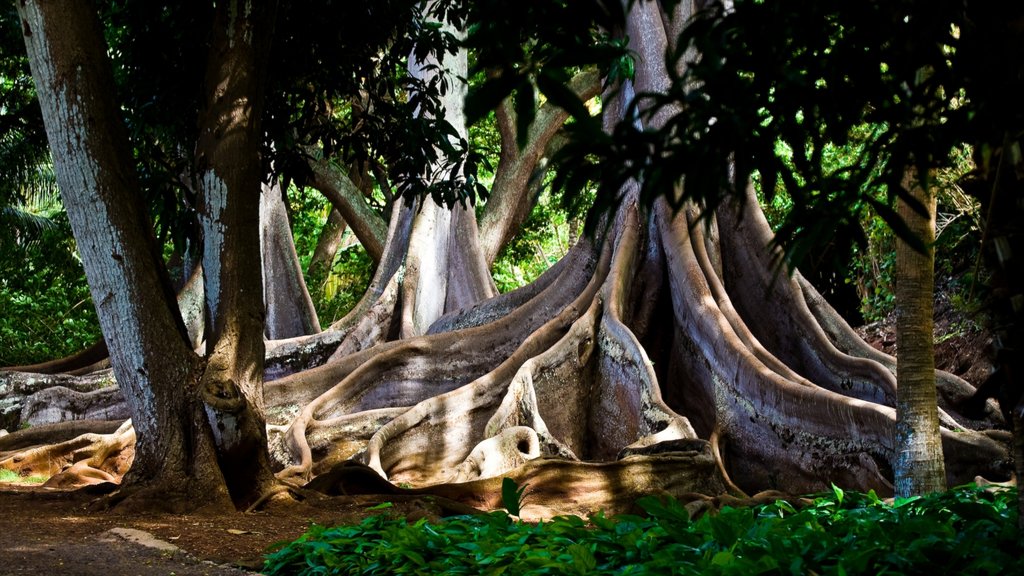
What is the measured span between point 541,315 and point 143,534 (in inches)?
232

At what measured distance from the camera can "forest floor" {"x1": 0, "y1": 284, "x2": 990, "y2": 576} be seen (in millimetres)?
4238

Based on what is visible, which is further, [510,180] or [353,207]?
[353,207]

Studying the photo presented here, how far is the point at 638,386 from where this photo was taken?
8.46 meters

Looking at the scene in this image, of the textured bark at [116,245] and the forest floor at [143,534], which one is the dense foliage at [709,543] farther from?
the textured bark at [116,245]

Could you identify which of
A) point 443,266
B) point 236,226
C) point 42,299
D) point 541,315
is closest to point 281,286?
point 443,266

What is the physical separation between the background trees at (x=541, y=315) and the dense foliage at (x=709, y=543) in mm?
852

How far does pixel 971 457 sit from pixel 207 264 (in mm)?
5261

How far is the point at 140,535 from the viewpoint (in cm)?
486

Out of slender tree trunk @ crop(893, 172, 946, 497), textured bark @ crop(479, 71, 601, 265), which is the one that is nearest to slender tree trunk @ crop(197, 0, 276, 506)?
slender tree trunk @ crop(893, 172, 946, 497)

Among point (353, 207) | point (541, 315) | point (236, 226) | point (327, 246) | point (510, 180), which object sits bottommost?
point (541, 315)

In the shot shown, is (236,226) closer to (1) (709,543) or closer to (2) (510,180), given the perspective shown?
(1) (709,543)

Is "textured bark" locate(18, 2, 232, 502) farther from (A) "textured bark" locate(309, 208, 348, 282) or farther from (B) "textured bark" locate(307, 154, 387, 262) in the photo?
(A) "textured bark" locate(309, 208, 348, 282)

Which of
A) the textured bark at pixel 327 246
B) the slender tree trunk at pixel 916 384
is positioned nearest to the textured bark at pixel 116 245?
the slender tree trunk at pixel 916 384

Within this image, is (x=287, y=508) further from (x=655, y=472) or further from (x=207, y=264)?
(x=655, y=472)
